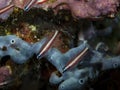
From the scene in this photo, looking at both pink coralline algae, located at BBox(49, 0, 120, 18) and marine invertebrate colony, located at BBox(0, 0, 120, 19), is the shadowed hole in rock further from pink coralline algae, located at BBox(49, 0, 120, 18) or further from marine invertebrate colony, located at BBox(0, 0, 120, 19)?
pink coralline algae, located at BBox(49, 0, 120, 18)

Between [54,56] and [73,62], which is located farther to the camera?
[54,56]

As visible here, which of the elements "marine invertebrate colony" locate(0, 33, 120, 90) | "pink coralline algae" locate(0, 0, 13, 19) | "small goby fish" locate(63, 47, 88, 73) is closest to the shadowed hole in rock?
"marine invertebrate colony" locate(0, 33, 120, 90)

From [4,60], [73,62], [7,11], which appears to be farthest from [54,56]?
[7,11]

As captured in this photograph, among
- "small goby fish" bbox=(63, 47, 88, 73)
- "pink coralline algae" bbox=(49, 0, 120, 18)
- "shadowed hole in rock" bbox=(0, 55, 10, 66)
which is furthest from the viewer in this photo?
"shadowed hole in rock" bbox=(0, 55, 10, 66)

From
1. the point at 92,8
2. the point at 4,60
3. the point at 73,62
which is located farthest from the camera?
the point at 4,60

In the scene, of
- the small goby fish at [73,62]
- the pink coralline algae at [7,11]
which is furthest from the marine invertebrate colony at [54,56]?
the pink coralline algae at [7,11]

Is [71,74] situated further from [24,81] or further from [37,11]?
[37,11]

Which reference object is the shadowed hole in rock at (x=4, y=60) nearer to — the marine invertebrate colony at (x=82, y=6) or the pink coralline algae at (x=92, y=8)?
the marine invertebrate colony at (x=82, y=6)

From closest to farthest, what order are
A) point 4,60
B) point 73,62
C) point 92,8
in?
1. point 73,62
2. point 92,8
3. point 4,60

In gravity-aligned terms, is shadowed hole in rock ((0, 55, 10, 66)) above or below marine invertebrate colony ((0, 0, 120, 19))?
below

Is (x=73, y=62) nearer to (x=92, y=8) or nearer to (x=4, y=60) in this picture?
(x=92, y=8)

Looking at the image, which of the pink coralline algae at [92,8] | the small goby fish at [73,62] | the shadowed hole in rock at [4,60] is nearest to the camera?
the small goby fish at [73,62]

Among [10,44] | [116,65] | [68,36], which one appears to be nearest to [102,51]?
[116,65]

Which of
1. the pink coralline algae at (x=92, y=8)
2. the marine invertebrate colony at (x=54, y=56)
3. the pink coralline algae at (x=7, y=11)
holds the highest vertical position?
the pink coralline algae at (x=7, y=11)
